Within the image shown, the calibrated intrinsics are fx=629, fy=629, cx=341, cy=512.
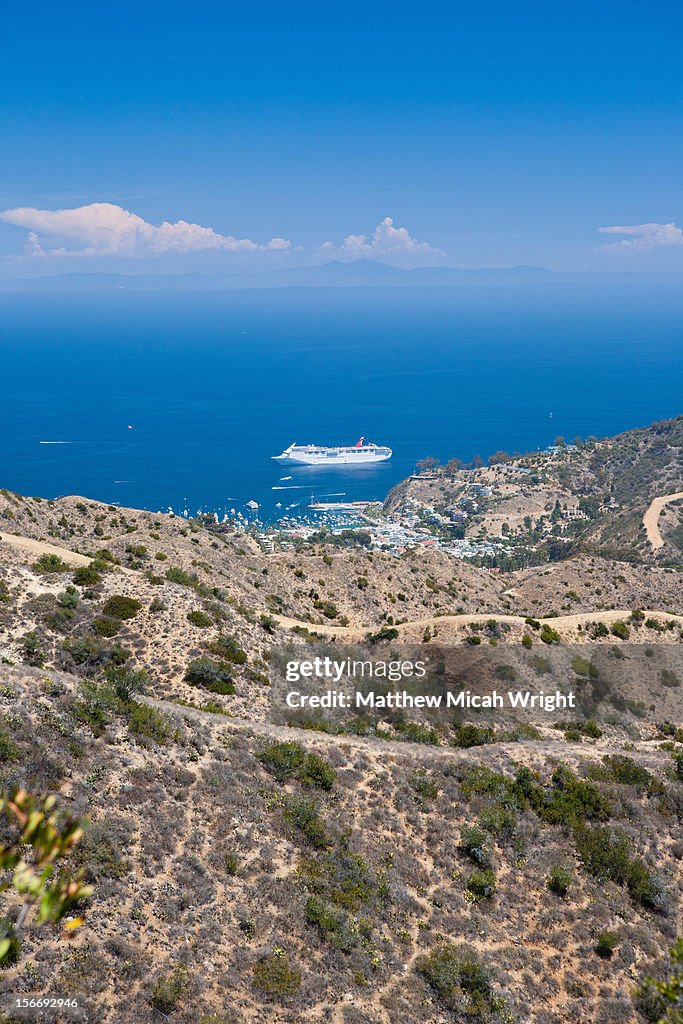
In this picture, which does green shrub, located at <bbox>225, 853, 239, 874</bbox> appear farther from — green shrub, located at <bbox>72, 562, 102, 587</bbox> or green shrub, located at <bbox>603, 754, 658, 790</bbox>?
green shrub, located at <bbox>72, 562, 102, 587</bbox>

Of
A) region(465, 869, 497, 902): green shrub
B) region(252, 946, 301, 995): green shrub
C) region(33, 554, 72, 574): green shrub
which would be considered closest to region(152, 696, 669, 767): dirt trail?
region(465, 869, 497, 902): green shrub

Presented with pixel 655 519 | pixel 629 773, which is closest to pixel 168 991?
pixel 629 773

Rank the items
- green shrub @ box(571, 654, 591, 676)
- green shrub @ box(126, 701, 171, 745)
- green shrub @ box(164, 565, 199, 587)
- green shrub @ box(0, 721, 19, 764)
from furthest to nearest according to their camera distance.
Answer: green shrub @ box(164, 565, 199, 587)
green shrub @ box(571, 654, 591, 676)
green shrub @ box(126, 701, 171, 745)
green shrub @ box(0, 721, 19, 764)

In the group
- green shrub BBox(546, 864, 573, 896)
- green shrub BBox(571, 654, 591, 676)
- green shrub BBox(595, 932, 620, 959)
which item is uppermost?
green shrub BBox(546, 864, 573, 896)

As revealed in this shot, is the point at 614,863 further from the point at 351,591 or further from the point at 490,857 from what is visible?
the point at 351,591

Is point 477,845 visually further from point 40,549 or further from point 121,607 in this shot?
point 40,549

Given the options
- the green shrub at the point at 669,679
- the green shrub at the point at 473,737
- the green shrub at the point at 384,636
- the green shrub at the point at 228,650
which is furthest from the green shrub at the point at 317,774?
the green shrub at the point at 669,679

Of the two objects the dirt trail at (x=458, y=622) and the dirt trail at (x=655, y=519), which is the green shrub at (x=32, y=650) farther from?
the dirt trail at (x=655, y=519)
